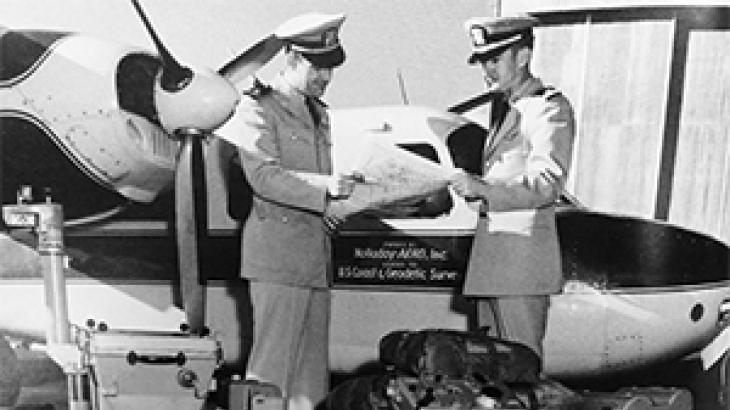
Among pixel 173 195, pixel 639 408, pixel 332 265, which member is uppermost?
pixel 173 195

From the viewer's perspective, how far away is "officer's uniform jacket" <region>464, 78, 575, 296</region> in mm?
2277

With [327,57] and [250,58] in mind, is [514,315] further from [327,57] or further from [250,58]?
[250,58]

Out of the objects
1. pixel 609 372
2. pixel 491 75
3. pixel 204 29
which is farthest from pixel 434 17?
pixel 609 372

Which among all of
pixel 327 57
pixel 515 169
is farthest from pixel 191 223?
pixel 515 169

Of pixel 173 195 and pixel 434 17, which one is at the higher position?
pixel 434 17

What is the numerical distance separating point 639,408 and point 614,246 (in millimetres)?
401

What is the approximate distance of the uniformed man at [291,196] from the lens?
2.30 m

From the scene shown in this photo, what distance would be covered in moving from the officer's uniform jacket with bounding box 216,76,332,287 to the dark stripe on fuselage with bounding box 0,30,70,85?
0.49 meters

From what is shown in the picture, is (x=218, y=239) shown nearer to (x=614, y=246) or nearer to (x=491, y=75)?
(x=491, y=75)

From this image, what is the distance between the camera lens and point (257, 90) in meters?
2.31

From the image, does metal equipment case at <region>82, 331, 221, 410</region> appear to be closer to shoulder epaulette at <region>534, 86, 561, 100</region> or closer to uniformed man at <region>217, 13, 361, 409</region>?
uniformed man at <region>217, 13, 361, 409</region>

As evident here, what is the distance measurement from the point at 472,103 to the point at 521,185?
228 millimetres

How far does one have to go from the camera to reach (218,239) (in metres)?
2.36

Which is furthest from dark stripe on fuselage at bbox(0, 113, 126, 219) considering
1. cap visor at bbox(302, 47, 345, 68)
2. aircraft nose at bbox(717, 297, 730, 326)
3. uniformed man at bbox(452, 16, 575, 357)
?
aircraft nose at bbox(717, 297, 730, 326)
